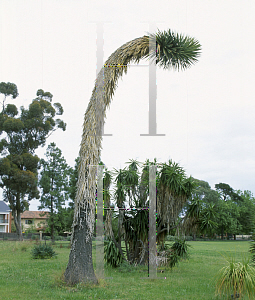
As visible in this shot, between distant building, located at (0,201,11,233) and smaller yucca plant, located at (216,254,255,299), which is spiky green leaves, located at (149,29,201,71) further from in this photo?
distant building, located at (0,201,11,233)

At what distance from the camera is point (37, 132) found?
1433 inches

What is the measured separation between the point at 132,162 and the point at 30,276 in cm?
581

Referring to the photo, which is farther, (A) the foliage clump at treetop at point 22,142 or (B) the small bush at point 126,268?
(A) the foliage clump at treetop at point 22,142

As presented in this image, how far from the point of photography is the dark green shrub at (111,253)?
12125 millimetres

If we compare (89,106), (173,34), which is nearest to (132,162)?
(89,106)

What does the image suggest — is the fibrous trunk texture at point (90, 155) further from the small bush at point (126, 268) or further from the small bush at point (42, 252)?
the small bush at point (42, 252)

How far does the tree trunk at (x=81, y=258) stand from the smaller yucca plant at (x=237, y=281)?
11.0ft

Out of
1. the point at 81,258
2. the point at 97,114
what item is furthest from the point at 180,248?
the point at 97,114

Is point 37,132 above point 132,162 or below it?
above

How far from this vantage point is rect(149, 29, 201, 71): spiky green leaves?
30.1 feet

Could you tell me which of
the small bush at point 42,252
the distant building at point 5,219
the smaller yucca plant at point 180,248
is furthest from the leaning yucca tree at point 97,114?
the distant building at point 5,219

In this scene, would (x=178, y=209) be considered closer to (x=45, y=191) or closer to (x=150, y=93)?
(x=150, y=93)

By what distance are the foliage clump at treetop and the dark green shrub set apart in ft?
73.6

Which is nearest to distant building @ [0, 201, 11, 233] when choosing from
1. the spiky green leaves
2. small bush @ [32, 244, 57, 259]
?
small bush @ [32, 244, 57, 259]
